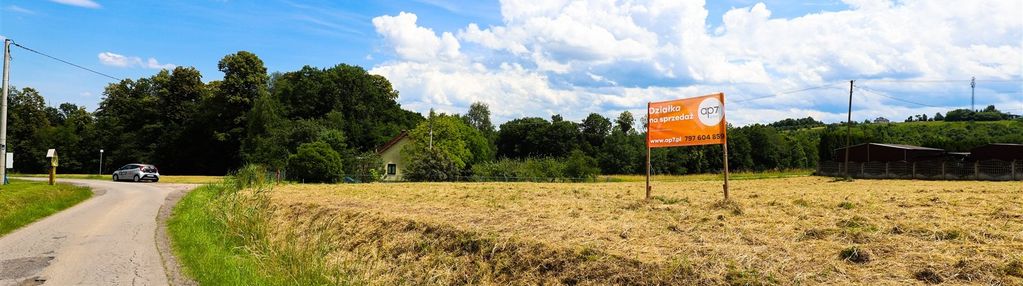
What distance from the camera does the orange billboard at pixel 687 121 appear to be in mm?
13906

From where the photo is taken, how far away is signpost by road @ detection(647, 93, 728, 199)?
13.9 m

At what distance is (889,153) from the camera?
51.6m

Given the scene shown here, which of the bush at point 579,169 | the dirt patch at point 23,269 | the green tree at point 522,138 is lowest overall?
the dirt patch at point 23,269

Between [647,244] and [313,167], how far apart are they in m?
38.3

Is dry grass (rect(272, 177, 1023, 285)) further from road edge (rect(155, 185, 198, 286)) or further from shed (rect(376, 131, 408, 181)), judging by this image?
shed (rect(376, 131, 408, 181))

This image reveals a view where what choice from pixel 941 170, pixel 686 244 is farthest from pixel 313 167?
pixel 941 170

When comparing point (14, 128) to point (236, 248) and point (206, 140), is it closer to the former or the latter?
point (206, 140)

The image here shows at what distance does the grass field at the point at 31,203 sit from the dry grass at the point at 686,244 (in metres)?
6.57

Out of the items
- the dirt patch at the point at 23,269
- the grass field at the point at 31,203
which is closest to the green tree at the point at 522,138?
the grass field at the point at 31,203

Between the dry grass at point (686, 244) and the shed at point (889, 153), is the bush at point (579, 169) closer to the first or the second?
the shed at point (889, 153)

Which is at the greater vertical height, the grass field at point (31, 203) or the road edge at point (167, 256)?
the grass field at point (31, 203)

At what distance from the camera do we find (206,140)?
228 feet

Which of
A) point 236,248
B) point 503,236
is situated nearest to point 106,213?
point 236,248

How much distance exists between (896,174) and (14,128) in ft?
311
